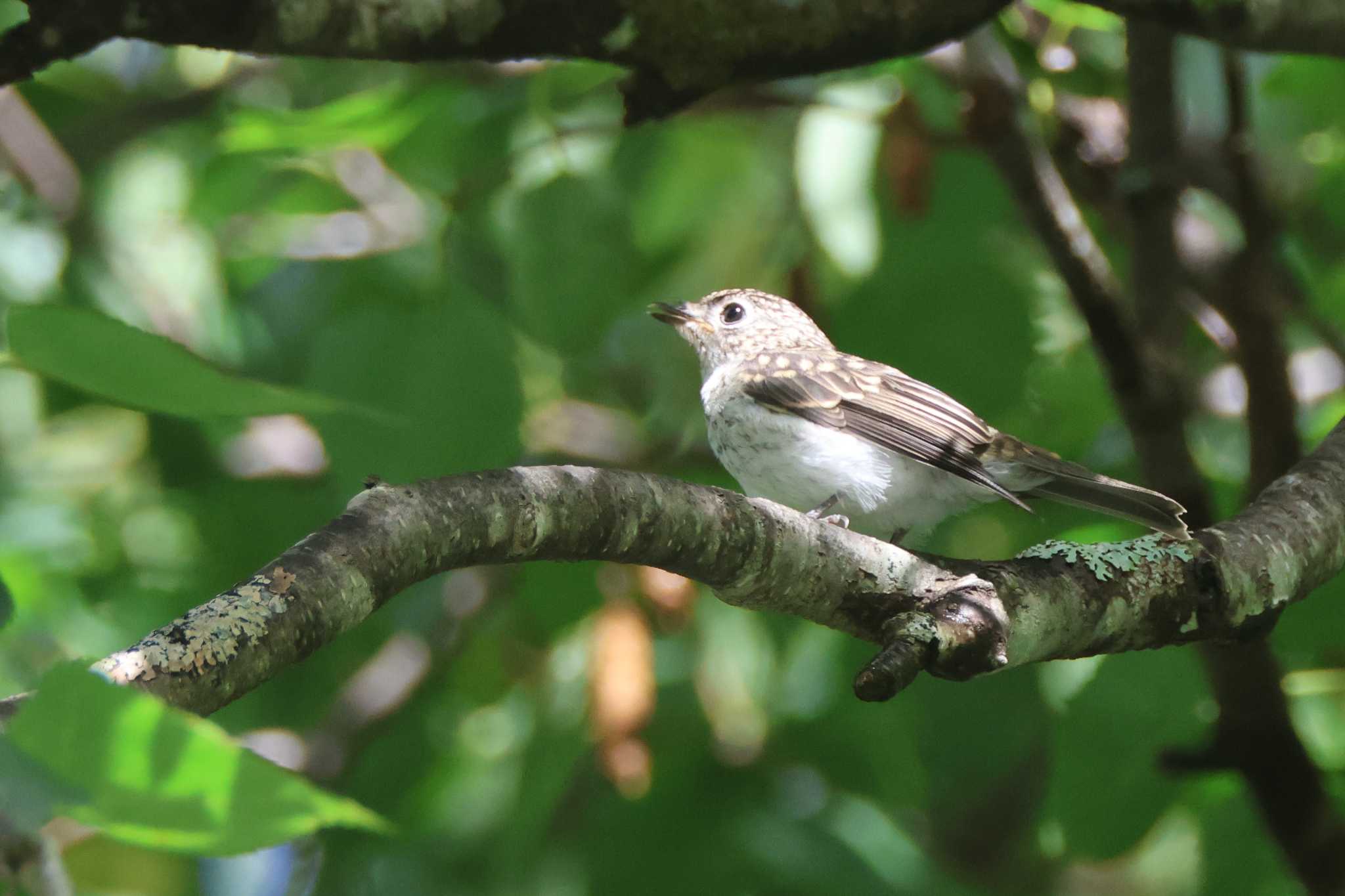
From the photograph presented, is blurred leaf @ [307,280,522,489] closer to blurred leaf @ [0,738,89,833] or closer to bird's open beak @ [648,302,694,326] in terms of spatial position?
bird's open beak @ [648,302,694,326]

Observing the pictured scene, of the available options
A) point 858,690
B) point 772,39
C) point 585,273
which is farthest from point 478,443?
point 858,690

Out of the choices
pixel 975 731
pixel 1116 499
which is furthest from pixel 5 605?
pixel 975 731

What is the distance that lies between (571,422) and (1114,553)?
113 inches

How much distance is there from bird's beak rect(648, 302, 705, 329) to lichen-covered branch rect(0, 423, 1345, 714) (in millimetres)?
2210

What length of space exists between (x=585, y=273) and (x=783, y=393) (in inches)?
33.6

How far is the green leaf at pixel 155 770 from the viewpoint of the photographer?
3.70 feet

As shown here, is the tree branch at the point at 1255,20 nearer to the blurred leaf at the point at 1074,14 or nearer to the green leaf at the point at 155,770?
the blurred leaf at the point at 1074,14

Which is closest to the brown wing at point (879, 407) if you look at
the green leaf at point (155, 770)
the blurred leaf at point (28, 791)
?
the green leaf at point (155, 770)

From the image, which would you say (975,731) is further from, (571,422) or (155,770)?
(155,770)

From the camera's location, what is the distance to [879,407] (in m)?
4.14

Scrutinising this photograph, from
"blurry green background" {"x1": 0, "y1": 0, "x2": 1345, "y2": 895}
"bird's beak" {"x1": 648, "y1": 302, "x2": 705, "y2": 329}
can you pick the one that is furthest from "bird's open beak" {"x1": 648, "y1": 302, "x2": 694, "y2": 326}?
"blurry green background" {"x1": 0, "y1": 0, "x2": 1345, "y2": 895}

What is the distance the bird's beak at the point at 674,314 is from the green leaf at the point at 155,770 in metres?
3.73

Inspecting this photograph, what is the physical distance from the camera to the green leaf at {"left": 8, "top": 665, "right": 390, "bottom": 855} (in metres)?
1.13

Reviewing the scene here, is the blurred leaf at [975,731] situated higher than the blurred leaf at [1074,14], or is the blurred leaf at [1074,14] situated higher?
the blurred leaf at [1074,14]
